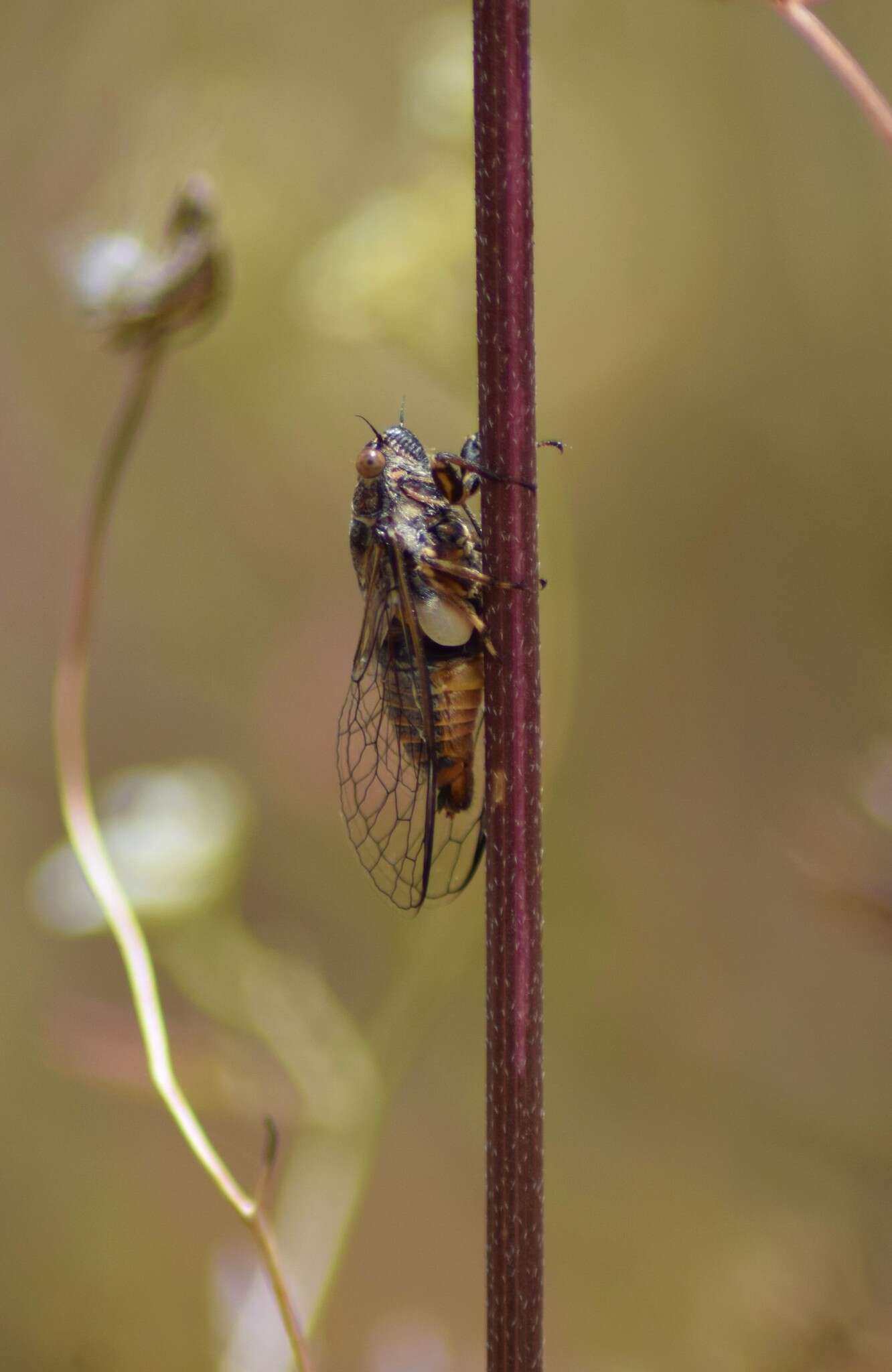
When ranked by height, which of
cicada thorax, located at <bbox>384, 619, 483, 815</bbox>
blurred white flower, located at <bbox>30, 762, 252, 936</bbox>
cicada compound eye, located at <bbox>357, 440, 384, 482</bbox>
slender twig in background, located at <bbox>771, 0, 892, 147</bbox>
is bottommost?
blurred white flower, located at <bbox>30, 762, 252, 936</bbox>

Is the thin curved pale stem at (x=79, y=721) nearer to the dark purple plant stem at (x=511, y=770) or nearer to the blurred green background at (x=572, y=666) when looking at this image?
the dark purple plant stem at (x=511, y=770)

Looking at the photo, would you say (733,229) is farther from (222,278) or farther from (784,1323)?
(784,1323)

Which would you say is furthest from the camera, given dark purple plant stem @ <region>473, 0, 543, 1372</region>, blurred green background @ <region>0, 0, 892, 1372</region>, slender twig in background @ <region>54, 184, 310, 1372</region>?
blurred green background @ <region>0, 0, 892, 1372</region>

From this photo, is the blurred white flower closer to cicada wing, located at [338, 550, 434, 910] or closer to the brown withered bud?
cicada wing, located at [338, 550, 434, 910]

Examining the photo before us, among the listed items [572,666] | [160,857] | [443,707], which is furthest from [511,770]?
[572,666]

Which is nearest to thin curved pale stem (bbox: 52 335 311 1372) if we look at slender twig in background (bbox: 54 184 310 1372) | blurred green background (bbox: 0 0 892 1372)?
slender twig in background (bbox: 54 184 310 1372)

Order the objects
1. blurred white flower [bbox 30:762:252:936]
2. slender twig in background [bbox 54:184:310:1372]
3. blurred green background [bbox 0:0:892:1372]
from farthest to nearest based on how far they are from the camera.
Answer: blurred green background [bbox 0:0:892:1372] < blurred white flower [bbox 30:762:252:936] < slender twig in background [bbox 54:184:310:1372]

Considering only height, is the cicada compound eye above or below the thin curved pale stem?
above

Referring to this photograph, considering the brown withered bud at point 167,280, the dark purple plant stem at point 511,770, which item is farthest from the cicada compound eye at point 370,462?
the dark purple plant stem at point 511,770
